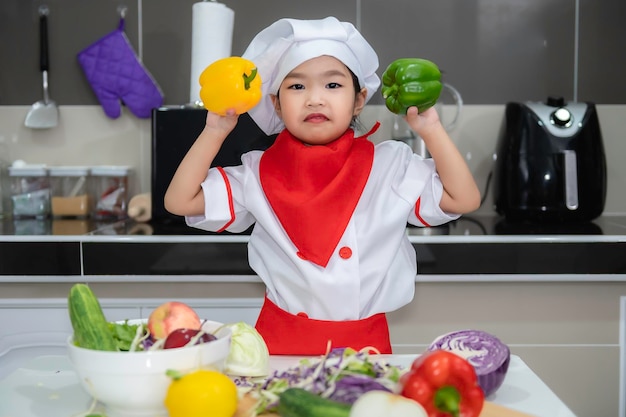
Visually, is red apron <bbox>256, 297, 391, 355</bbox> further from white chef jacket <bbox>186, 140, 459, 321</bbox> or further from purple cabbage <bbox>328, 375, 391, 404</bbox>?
purple cabbage <bbox>328, 375, 391, 404</bbox>

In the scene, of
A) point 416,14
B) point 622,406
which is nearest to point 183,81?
point 416,14

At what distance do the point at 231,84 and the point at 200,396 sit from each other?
47 cm

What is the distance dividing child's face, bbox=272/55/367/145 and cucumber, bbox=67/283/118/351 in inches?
20.7

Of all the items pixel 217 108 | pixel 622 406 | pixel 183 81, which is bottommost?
pixel 622 406

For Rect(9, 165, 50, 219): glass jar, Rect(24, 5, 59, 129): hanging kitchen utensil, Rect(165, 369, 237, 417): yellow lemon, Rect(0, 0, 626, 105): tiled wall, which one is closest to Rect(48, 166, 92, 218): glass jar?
Rect(9, 165, 50, 219): glass jar

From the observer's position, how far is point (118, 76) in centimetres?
220

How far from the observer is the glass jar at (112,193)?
216cm

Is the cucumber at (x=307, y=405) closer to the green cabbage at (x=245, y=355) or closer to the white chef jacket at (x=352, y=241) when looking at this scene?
the green cabbage at (x=245, y=355)

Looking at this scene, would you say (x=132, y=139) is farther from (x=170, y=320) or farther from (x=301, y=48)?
(x=170, y=320)

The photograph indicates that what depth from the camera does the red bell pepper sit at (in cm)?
64

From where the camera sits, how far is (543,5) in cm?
220

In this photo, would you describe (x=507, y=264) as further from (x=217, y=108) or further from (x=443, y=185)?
(x=217, y=108)

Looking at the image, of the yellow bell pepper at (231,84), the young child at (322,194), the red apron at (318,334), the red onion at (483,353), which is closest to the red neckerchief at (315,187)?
the young child at (322,194)

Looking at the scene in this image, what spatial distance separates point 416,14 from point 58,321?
4.48 ft
